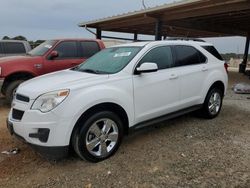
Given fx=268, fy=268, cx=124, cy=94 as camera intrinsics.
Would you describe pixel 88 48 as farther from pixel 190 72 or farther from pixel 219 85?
pixel 219 85

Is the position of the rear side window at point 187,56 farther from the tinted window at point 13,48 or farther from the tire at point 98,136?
the tinted window at point 13,48

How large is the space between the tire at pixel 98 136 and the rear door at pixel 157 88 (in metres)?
0.48

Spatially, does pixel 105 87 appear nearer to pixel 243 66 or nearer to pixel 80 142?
pixel 80 142

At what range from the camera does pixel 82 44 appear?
26.8 feet

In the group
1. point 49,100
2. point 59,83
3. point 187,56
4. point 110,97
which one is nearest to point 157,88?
point 110,97

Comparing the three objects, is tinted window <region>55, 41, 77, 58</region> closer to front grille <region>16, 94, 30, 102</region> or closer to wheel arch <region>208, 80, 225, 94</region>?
front grille <region>16, 94, 30, 102</region>

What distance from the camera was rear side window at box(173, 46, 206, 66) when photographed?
16.8 ft

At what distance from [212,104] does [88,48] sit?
4168mm

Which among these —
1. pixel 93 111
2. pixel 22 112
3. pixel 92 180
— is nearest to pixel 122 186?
pixel 92 180

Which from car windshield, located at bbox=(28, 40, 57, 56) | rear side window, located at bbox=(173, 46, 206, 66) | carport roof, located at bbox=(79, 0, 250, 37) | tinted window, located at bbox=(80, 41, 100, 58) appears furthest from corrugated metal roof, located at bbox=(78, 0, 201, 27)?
car windshield, located at bbox=(28, 40, 57, 56)

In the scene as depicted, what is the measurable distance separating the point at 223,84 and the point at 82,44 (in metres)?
4.29

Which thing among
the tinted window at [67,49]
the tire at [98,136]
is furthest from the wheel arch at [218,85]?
the tinted window at [67,49]

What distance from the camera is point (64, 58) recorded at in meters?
7.74

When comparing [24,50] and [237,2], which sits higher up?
[237,2]
